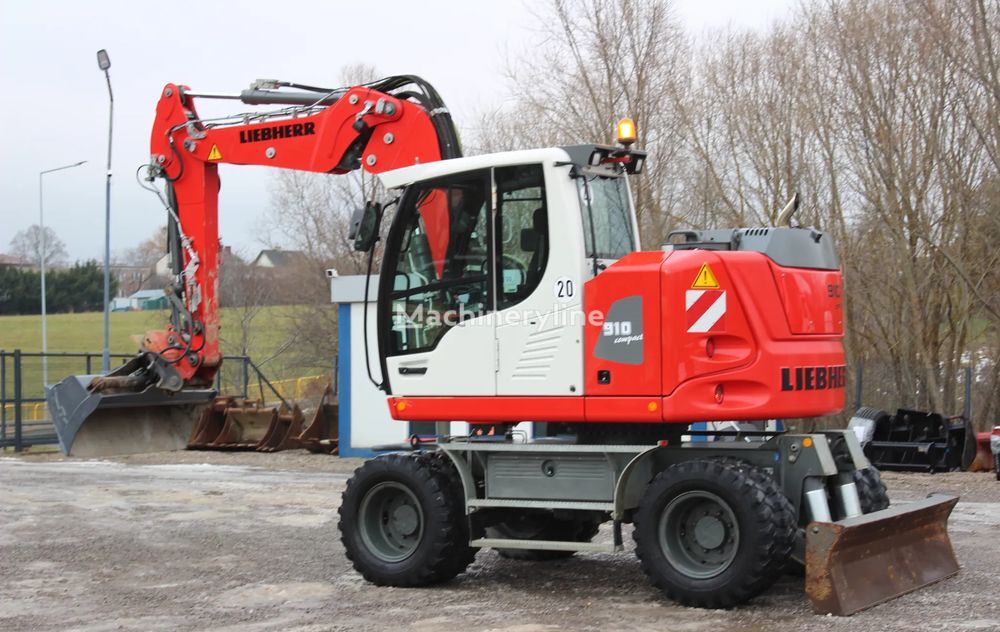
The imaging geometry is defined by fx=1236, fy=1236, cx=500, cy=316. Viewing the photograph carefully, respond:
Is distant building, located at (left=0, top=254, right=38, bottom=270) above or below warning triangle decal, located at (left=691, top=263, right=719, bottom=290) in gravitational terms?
above

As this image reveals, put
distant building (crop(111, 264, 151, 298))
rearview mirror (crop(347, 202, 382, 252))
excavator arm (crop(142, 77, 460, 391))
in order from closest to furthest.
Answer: rearview mirror (crop(347, 202, 382, 252)) → excavator arm (crop(142, 77, 460, 391)) → distant building (crop(111, 264, 151, 298))

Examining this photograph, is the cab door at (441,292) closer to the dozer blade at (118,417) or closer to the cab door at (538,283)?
the cab door at (538,283)

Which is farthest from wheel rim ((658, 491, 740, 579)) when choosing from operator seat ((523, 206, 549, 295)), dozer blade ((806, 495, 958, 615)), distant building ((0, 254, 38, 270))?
distant building ((0, 254, 38, 270))

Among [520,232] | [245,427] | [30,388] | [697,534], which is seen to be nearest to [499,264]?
[520,232]

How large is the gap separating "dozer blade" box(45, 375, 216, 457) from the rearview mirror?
4.81 metres

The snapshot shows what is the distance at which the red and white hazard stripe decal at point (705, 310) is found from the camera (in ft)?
25.8

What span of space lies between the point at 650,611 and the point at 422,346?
2.49m

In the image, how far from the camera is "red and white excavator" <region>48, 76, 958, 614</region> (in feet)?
25.8

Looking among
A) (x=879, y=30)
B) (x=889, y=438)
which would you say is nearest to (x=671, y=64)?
(x=879, y=30)

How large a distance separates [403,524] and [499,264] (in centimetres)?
205

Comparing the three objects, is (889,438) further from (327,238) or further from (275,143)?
(327,238)

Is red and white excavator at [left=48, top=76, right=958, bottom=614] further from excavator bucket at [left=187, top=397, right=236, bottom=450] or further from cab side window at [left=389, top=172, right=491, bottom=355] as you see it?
excavator bucket at [left=187, top=397, right=236, bottom=450]

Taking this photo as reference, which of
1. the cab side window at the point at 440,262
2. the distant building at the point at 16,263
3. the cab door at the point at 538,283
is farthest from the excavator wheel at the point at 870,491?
the distant building at the point at 16,263

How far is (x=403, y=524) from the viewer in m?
9.02
